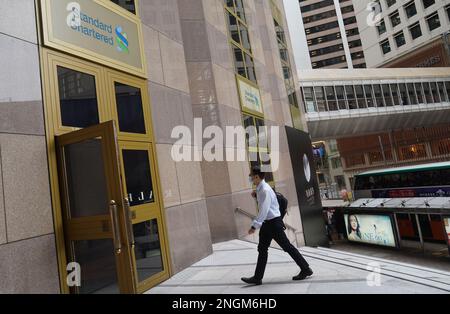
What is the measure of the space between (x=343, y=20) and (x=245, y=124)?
268 feet

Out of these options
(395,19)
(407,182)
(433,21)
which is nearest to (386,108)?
(407,182)

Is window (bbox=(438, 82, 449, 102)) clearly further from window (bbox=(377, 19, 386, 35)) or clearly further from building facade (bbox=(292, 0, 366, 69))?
building facade (bbox=(292, 0, 366, 69))

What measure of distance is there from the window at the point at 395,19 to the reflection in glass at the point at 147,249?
56.0 m

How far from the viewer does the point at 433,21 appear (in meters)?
46.4

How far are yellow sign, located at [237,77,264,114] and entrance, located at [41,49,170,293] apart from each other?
6602 millimetres

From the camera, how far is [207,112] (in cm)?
1026

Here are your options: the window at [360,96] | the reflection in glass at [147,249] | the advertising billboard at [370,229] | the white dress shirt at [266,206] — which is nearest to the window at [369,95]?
the window at [360,96]

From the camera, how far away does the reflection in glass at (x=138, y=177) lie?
20.3ft

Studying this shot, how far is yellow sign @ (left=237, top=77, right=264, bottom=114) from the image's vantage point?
1251cm

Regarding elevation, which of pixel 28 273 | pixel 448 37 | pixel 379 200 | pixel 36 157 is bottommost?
pixel 379 200

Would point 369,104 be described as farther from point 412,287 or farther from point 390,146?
point 412,287

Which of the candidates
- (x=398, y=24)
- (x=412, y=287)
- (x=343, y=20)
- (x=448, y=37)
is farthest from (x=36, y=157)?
(x=343, y=20)
